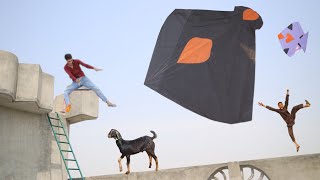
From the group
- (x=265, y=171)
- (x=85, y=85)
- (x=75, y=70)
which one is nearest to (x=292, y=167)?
(x=265, y=171)

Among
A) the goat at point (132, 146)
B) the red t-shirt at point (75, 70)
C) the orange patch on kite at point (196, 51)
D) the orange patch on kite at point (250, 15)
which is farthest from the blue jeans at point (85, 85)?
the orange patch on kite at point (250, 15)

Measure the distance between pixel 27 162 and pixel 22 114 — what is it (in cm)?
134

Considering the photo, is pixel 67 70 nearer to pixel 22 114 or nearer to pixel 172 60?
pixel 22 114

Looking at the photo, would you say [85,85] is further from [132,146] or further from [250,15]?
[250,15]

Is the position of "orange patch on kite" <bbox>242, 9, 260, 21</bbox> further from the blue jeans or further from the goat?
the goat

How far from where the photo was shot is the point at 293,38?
28.0ft

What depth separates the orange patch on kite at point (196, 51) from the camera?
819cm

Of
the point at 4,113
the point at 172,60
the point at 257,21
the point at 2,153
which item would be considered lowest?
the point at 2,153

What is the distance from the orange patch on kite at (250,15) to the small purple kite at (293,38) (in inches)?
32.8

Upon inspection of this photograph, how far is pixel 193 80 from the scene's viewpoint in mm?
8031

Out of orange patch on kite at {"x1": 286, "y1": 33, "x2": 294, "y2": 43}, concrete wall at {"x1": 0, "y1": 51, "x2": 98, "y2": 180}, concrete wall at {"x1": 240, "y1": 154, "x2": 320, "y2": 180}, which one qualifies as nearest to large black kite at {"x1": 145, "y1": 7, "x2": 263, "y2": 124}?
orange patch on kite at {"x1": 286, "y1": 33, "x2": 294, "y2": 43}

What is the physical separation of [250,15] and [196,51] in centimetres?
171

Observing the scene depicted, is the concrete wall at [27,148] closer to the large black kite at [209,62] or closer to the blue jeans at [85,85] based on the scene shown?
the blue jeans at [85,85]

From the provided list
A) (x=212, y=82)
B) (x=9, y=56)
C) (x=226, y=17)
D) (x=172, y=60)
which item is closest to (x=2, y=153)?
(x=9, y=56)
